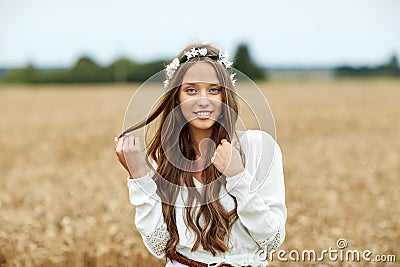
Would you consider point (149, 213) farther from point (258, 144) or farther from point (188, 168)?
point (258, 144)

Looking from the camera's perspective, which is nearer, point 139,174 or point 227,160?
point 227,160

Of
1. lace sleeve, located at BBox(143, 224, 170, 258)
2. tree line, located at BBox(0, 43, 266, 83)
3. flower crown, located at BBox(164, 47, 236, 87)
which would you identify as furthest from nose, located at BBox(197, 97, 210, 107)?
tree line, located at BBox(0, 43, 266, 83)

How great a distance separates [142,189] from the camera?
2.67 m

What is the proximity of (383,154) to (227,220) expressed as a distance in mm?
9371

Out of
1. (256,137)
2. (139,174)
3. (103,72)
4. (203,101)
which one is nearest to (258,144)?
(256,137)

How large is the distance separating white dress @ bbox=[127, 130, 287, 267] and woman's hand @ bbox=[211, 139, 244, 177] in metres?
0.07

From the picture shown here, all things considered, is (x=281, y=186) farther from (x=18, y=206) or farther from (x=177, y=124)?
(x=18, y=206)

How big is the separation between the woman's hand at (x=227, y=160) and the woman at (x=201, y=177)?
44 mm

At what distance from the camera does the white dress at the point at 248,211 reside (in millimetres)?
2639

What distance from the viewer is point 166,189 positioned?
2.81m

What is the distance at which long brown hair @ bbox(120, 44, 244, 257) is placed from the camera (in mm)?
2707

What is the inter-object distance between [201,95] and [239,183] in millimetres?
394

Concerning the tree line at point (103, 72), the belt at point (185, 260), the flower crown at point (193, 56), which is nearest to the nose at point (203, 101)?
the flower crown at point (193, 56)

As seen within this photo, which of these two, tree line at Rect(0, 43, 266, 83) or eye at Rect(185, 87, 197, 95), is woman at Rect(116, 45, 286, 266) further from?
tree line at Rect(0, 43, 266, 83)
